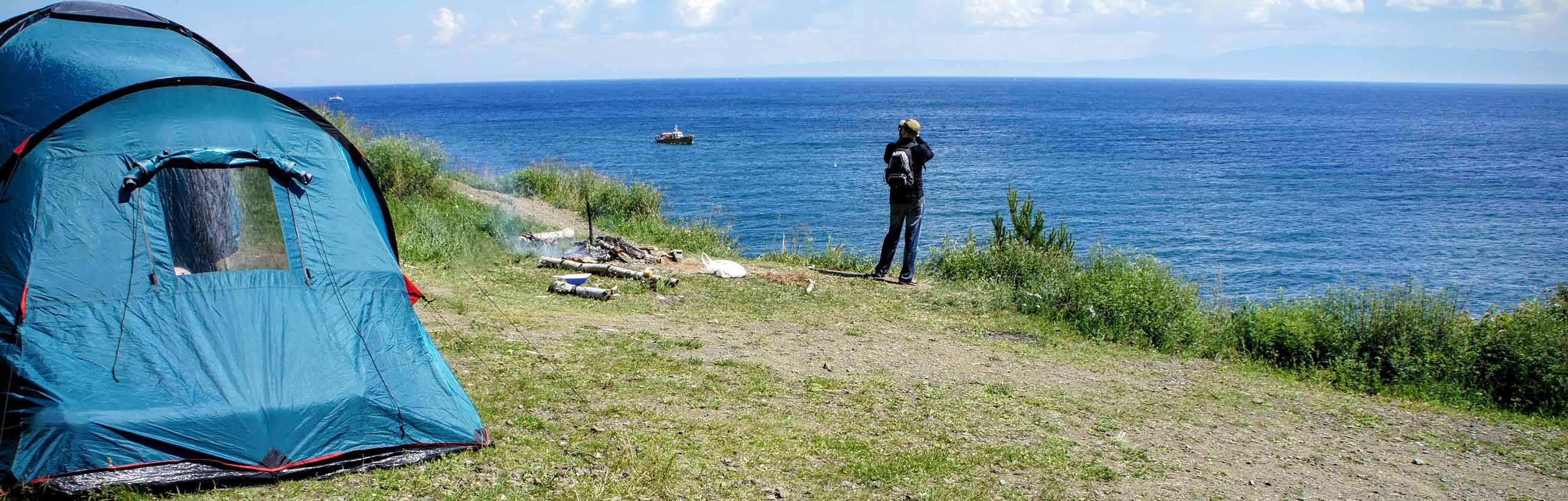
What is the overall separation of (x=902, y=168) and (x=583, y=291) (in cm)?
448

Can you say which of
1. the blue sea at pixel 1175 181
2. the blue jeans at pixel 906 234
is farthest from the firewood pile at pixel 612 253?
the blue sea at pixel 1175 181

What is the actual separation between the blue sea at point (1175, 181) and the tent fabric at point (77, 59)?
1628 centimetres

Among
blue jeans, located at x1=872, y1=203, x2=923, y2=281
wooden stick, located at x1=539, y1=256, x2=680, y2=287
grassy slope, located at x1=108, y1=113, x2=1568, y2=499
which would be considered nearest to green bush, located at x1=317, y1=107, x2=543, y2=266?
wooden stick, located at x1=539, y1=256, x2=680, y2=287

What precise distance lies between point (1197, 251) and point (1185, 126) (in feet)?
224

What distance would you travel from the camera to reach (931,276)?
47.5 feet

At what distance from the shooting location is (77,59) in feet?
23.0

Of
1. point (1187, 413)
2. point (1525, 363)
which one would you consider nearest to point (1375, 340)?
point (1525, 363)

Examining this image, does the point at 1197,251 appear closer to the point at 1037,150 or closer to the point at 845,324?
the point at 845,324

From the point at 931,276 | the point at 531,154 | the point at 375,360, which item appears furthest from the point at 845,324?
the point at 531,154

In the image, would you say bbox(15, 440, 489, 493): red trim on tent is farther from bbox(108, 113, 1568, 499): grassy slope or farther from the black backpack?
the black backpack

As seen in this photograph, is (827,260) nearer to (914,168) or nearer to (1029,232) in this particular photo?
(914,168)

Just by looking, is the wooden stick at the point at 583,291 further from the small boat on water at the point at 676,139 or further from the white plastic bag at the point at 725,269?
the small boat on water at the point at 676,139

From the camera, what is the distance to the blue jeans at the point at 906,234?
1299 cm

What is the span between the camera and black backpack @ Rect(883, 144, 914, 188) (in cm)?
1259
